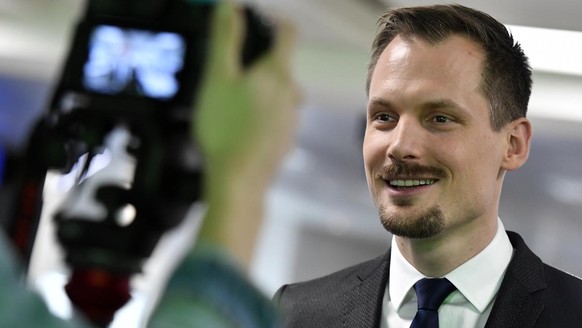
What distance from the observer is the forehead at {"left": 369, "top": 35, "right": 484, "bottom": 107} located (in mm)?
1456

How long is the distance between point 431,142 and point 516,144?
237 millimetres

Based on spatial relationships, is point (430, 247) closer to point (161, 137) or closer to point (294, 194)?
point (161, 137)

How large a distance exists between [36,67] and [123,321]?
3756 mm

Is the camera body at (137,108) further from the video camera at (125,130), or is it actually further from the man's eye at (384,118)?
the man's eye at (384,118)

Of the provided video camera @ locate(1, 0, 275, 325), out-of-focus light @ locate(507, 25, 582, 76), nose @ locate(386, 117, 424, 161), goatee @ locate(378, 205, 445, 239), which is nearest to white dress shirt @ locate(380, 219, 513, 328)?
goatee @ locate(378, 205, 445, 239)

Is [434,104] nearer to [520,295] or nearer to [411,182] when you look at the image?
[411,182]

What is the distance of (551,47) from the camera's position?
135 inches

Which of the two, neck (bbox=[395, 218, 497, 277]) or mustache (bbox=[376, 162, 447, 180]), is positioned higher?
mustache (bbox=[376, 162, 447, 180])

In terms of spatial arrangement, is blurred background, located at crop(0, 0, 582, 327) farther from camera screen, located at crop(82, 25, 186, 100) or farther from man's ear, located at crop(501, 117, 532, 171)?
man's ear, located at crop(501, 117, 532, 171)

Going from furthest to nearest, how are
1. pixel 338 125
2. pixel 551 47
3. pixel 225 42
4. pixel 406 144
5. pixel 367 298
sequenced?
pixel 338 125
pixel 551 47
pixel 367 298
pixel 406 144
pixel 225 42

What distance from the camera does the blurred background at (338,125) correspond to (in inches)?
99.8

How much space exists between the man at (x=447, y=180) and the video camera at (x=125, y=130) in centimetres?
103

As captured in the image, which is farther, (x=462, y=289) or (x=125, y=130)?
(x=462, y=289)

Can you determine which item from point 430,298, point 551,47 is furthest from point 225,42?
point 551,47
